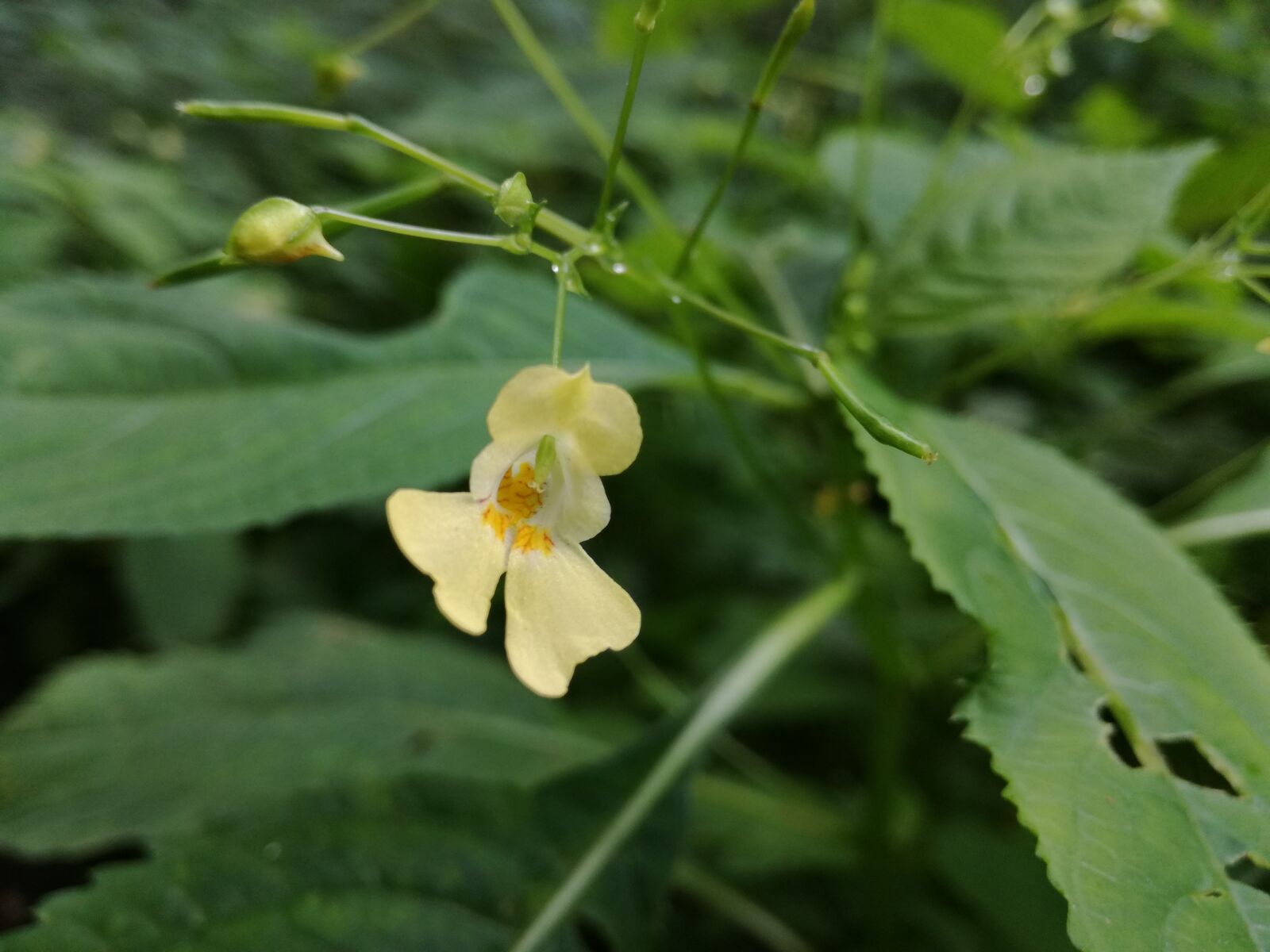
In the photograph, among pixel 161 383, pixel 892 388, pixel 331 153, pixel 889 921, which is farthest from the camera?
pixel 331 153

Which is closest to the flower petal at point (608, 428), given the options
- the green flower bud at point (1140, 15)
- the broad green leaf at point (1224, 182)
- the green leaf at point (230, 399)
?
the green leaf at point (230, 399)

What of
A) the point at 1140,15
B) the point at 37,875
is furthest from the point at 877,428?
the point at 37,875

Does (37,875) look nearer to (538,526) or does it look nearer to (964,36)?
(538,526)

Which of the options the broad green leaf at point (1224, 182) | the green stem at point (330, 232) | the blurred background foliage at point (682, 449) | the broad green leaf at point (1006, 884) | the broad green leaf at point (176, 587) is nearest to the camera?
the green stem at point (330, 232)

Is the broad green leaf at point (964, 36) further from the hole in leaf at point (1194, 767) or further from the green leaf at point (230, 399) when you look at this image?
the hole in leaf at point (1194, 767)

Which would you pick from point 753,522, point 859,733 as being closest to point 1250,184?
point 753,522

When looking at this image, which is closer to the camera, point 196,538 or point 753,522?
point 196,538

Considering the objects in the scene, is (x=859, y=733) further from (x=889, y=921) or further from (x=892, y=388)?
(x=892, y=388)
